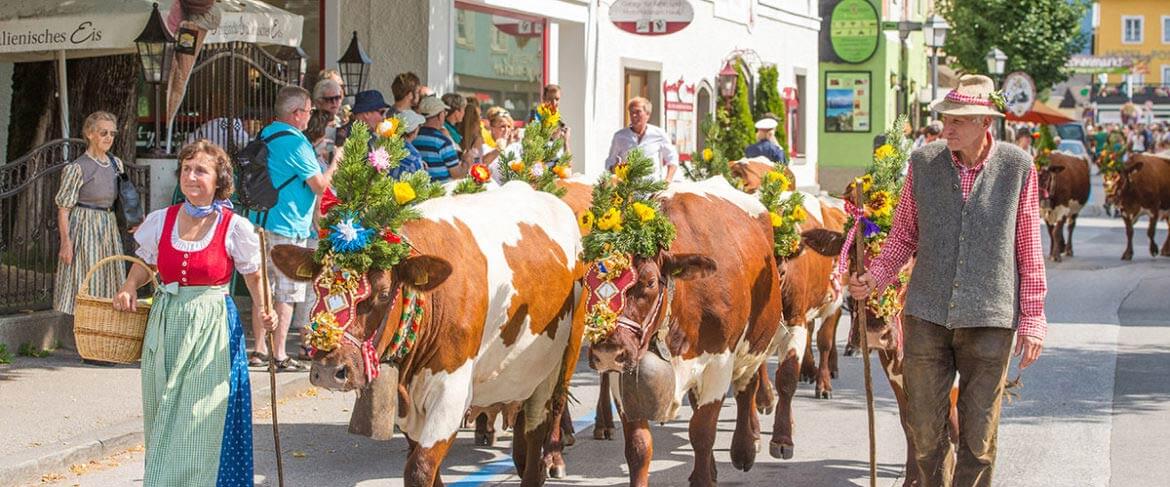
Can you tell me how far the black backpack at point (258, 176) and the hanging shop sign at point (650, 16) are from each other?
10634 mm

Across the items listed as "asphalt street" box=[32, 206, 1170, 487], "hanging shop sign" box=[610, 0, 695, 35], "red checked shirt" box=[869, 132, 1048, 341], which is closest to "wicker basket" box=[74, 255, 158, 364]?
"asphalt street" box=[32, 206, 1170, 487]

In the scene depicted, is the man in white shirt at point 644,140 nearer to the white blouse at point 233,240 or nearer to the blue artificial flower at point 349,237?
the white blouse at point 233,240

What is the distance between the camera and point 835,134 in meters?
42.9

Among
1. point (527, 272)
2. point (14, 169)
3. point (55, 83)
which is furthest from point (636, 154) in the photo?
point (55, 83)

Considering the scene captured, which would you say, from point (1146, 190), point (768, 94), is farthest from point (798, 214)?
point (768, 94)

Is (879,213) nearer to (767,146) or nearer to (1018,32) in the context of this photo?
(767,146)

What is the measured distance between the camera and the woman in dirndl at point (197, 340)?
21.6 ft

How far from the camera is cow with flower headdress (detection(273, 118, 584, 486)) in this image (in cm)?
628

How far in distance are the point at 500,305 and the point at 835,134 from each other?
36464mm

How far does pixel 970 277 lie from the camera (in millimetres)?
6469

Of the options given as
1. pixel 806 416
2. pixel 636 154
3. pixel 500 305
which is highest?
pixel 636 154

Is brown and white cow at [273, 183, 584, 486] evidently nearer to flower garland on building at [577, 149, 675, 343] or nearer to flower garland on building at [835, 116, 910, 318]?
flower garland on building at [577, 149, 675, 343]

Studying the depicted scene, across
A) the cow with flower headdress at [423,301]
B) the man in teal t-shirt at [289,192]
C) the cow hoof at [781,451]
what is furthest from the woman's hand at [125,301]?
the cow hoof at [781,451]

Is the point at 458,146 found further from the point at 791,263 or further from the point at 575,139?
the point at 575,139
